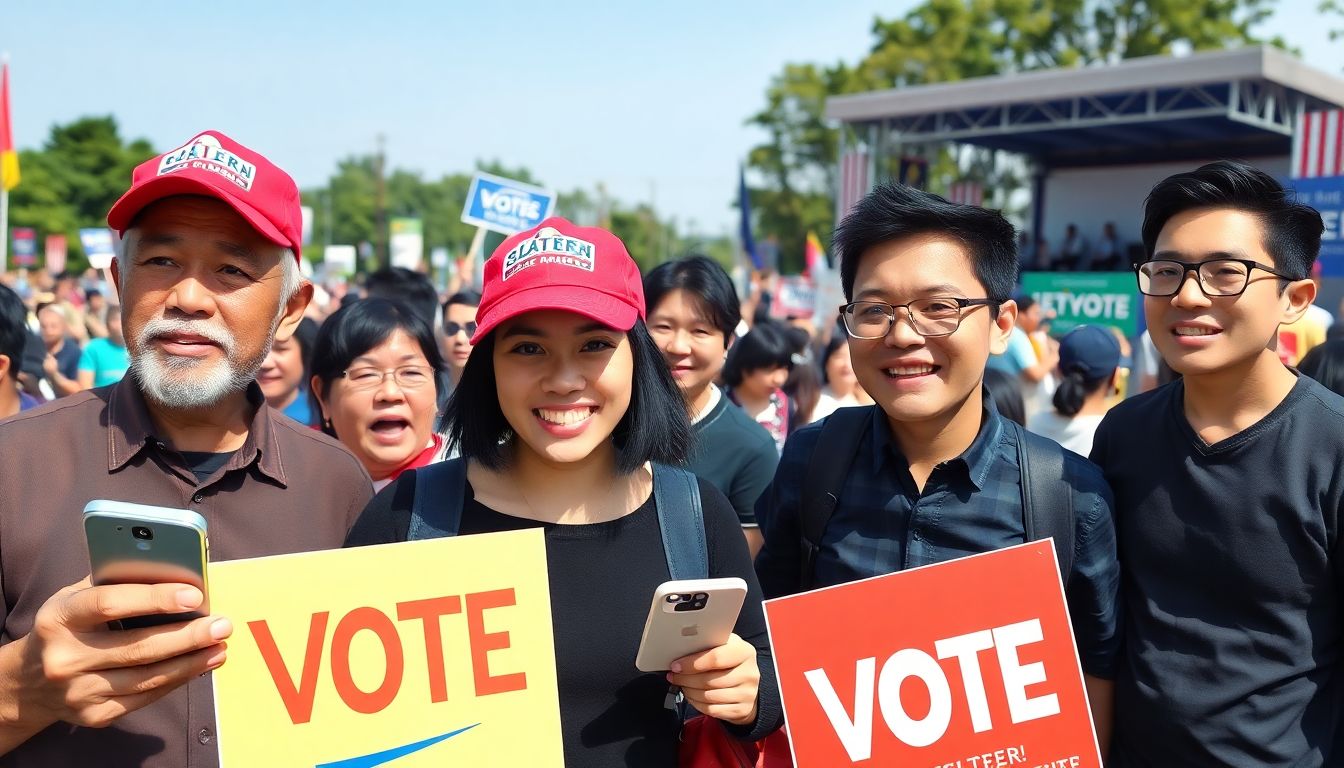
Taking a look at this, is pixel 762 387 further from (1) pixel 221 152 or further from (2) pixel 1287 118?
(2) pixel 1287 118

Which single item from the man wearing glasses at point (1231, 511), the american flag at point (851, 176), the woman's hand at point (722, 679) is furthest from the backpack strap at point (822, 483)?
the american flag at point (851, 176)

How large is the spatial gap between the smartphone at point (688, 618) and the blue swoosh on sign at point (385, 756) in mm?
394

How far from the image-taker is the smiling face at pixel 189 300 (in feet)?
6.85

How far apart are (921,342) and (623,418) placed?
67cm

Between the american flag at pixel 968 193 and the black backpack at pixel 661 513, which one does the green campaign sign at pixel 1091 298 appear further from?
the american flag at pixel 968 193

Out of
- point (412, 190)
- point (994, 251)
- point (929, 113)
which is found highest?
point (412, 190)

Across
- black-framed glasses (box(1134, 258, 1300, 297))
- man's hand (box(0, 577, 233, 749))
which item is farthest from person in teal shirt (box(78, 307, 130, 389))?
black-framed glasses (box(1134, 258, 1300, 297))

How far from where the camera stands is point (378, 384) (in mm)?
3299

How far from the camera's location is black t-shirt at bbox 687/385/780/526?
3.55 m

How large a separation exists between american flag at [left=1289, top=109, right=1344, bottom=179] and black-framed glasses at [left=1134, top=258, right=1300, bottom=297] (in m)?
15.5

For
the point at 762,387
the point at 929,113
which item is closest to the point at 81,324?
the point at 762,387

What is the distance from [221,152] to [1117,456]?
2127 mm

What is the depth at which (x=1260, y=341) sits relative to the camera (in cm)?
223

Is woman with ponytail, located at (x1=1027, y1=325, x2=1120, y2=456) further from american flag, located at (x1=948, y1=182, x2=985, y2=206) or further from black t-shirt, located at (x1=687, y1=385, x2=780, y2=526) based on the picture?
american flag, located at (x1=948, y1=182, x2=985, y2=206)
